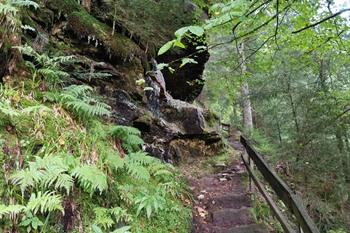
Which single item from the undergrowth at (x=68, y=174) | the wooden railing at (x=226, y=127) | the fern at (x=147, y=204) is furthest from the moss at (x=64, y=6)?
the wooden railing at (x=226, y=127)

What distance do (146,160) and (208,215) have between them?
1.70 m

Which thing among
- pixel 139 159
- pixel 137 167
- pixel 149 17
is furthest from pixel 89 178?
pixel 149 17

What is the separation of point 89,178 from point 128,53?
4741mm

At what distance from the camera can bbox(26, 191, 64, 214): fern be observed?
9.93ft

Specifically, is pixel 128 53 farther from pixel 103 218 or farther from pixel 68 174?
pixel 103 218

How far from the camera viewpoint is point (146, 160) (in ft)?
17.5

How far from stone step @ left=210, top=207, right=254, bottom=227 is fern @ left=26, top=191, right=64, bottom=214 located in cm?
330

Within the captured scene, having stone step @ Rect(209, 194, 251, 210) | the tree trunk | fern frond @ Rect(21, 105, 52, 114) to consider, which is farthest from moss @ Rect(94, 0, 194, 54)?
stone step @ Rect(209, 194, 251, 210)

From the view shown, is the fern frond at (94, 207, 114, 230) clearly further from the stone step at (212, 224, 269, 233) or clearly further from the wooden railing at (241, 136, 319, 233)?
the stone step at (212, 224, 269, 233)

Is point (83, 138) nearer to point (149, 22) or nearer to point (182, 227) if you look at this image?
point (182, 227)

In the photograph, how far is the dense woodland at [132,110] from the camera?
3.43 meters

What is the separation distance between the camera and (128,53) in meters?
7.77

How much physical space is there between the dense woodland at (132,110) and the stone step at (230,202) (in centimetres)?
47

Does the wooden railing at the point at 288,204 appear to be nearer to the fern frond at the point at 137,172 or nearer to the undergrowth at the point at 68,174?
the undergrowth at the point at 68,174
